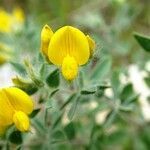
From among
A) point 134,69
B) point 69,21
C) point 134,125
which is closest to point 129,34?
point 69,21

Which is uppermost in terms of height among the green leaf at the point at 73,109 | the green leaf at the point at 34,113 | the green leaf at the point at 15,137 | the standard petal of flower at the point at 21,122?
the standard petal of flower at the point at 21,122

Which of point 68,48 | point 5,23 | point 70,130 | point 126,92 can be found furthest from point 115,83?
point 5,23

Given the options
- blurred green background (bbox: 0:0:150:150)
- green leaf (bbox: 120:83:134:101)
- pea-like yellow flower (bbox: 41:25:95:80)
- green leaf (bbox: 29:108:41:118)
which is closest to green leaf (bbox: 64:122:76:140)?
blurred green background (bbox: 0:0:150:150)

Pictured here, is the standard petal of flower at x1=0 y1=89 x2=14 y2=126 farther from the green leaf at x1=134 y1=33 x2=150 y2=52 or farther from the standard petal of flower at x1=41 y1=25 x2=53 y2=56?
the green leaf at x1=134 y1=33 x2=150 y2=52

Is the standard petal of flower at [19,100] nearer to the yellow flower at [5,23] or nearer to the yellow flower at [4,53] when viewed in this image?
the yellow flower at [4,53]

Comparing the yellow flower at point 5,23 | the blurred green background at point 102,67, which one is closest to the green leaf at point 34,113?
the blurred green background at point 102,67

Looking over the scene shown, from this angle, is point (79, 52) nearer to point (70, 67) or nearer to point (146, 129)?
point (70, 67)
